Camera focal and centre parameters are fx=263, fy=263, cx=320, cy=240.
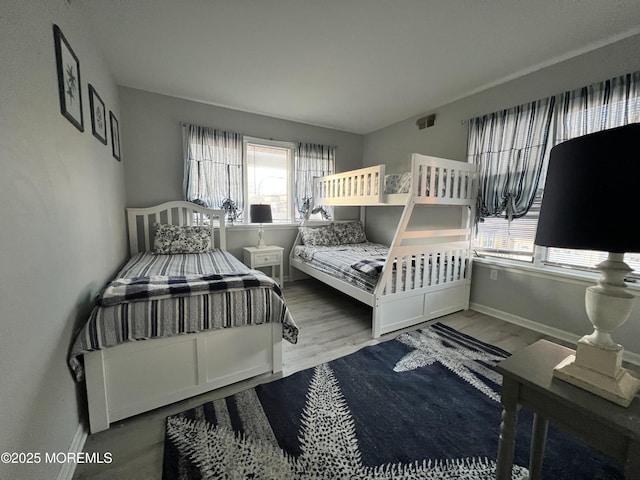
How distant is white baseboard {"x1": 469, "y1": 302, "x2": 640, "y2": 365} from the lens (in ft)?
6.62

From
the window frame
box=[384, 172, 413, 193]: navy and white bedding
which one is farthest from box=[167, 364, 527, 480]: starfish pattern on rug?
→ the window frame

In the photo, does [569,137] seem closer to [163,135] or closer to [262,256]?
[262,256]

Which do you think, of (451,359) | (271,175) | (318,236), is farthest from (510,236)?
(271,175)

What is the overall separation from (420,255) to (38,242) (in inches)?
99.7

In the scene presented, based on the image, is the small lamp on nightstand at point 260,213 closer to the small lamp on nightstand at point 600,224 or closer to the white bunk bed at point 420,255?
the white bunk bed at point 420,255

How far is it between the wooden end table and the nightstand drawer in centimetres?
293

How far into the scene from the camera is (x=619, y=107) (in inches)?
78.1

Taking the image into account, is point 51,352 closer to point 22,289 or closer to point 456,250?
point 22,289

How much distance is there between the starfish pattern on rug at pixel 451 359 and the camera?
178 cm

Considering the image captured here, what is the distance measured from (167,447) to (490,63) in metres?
3.61

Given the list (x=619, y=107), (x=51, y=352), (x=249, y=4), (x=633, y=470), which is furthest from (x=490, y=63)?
(x=51, y=352)

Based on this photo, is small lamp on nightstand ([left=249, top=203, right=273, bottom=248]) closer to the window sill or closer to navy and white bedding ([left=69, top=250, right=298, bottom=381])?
navy and white bedding ([left=69, top=250, right=298, bottom=381])

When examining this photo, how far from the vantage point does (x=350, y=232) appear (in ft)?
13.5

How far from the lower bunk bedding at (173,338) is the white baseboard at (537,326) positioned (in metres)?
2.29
